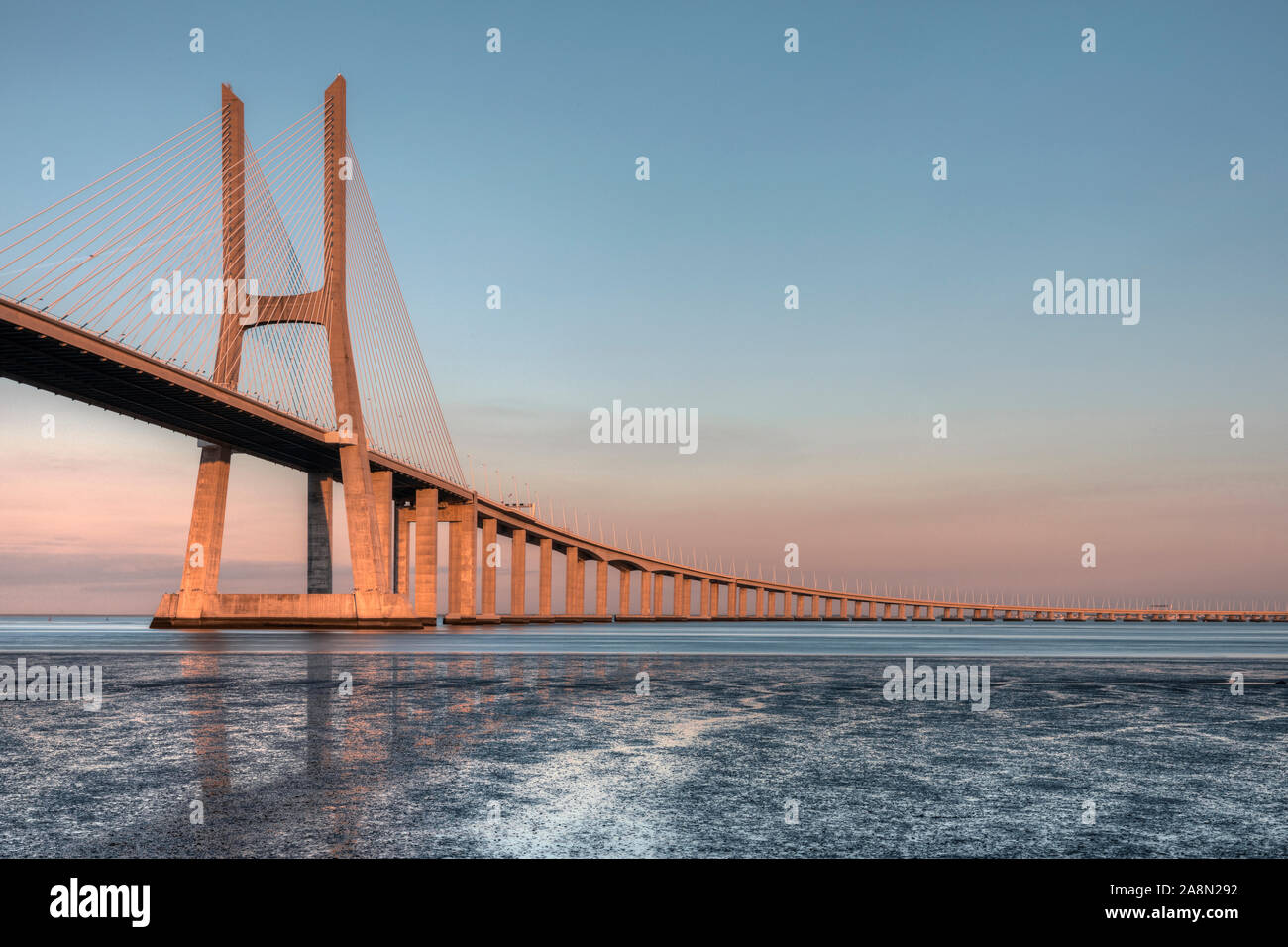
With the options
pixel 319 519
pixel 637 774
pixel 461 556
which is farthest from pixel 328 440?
pixel 637 774

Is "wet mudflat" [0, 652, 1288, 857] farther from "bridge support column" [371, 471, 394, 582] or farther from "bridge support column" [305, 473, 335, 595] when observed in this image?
"bridge support column" [305, 473, 335, 595]

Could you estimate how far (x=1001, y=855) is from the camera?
581 cm

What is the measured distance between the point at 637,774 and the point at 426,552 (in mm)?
70942

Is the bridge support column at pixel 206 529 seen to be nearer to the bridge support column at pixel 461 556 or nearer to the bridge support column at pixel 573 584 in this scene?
the bridge support column at pixel 461 556

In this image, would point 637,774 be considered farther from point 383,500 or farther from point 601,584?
point 601,584

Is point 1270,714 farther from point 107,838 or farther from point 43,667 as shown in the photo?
point 43,667

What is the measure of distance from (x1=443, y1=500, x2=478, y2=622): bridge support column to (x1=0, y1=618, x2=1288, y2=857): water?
67764 mm

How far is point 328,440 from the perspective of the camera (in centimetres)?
5491

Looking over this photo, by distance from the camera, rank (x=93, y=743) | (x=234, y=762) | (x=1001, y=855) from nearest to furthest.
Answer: (x=1001, y=855) → (x=234, y=762) → (x=93, y=743)

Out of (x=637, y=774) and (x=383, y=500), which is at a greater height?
(x=383, y=500)

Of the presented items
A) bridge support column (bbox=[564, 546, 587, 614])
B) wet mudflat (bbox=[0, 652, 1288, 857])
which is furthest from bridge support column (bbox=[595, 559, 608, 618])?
wet mudflat (bbox=[0, 652, 1288, 857])

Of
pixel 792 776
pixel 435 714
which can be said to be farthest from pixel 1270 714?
pixel 435 714
